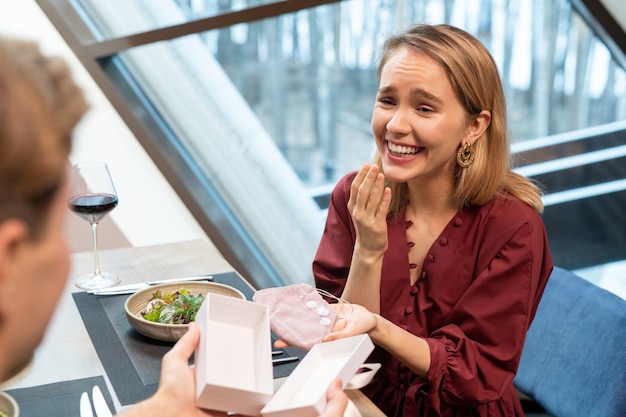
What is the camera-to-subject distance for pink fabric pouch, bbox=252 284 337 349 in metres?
1.34

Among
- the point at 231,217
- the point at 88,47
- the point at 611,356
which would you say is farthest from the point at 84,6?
the point at 611,356

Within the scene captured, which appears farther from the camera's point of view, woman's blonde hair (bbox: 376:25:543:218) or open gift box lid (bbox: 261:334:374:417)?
woman's blonde hair (bbox: 376:25:543:218)

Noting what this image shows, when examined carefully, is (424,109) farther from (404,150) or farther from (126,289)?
(126,289)

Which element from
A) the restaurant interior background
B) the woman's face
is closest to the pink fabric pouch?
the woman's face

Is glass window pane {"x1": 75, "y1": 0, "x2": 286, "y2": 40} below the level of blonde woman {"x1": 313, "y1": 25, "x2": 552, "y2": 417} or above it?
above

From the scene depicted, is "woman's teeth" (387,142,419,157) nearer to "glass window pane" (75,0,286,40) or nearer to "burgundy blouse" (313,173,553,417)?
"burgundy blouse" (313,173,553,417)

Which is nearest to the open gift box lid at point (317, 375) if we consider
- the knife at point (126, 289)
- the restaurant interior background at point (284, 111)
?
the knife at point (126, 289)

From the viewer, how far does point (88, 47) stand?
2891mm

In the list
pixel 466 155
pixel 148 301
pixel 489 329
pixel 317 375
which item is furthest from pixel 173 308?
pixel 466 155

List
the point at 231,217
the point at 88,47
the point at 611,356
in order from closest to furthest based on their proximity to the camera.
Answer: the point at 611,356 < the point at 88,47 < the point at 231,217

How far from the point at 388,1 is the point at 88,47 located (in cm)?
108

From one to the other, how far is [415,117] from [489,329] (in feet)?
1.47

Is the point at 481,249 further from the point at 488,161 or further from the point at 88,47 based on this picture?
the point at 88,47

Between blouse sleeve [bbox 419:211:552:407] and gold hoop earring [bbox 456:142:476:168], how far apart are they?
19 centimetres
